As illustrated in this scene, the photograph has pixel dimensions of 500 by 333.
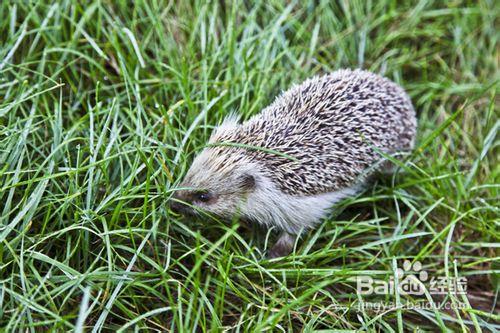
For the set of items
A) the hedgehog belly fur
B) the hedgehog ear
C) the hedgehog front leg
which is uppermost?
the hedgehog ear

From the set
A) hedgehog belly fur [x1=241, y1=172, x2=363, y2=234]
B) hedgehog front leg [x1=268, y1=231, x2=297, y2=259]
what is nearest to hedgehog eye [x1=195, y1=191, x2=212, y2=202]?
hedgehog belly fur [x1=241, y1=172, x2=363, y2=234]

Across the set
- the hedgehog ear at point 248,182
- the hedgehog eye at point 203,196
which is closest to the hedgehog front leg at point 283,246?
the hedgehog ear at point 248,182

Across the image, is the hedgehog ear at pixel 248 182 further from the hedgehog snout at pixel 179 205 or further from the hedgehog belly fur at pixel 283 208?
the hedgehog snout at pixel 179 205

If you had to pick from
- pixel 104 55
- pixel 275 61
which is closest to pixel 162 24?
pixel 104 55

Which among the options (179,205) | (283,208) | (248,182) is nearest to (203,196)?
(179,205)

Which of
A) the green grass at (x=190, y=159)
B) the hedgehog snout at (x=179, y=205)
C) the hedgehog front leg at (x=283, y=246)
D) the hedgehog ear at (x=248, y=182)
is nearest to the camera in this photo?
the green grass at (x=190, y=159)

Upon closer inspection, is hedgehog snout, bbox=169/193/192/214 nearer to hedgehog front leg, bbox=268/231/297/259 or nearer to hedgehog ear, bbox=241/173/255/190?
hedgehog ear, bbox=241/173/255/190

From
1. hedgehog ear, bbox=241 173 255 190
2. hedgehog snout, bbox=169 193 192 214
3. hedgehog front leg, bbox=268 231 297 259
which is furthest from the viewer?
hedgehog front leg, bbox=268 231 297 259
